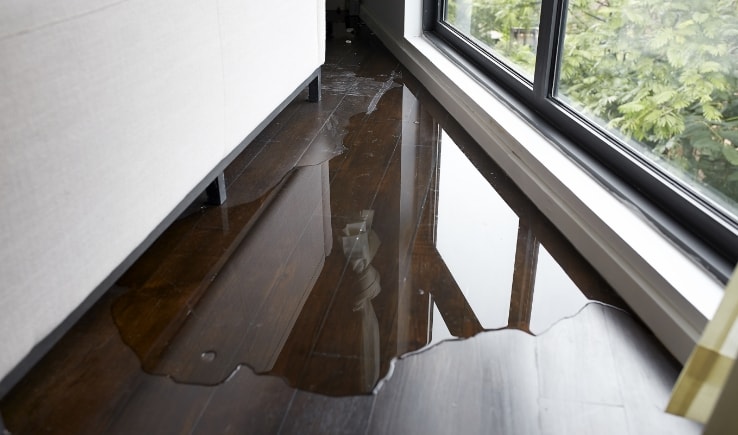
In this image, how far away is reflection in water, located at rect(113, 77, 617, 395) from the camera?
1.36 metres

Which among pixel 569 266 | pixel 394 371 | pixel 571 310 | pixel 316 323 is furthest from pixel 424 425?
pixel 569 266

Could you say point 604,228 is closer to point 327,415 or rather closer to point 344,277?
point 344,277

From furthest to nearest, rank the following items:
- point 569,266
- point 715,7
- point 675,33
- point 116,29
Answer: point 569,266, point 675,33, point 715,7, point 116,29

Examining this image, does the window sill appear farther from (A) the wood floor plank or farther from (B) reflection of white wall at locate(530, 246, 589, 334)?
(A) the wood floor plank

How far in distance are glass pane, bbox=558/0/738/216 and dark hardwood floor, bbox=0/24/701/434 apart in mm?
321

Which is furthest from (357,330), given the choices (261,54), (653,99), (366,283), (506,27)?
(506,27)

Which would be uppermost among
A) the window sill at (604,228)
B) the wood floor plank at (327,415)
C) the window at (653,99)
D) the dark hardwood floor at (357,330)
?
the window at (653,99)

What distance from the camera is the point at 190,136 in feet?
5.32

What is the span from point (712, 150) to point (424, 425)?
849 mm

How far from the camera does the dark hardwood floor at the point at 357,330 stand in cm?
120

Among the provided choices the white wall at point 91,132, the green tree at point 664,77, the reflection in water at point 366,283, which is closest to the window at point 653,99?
the green tree at point 664,77

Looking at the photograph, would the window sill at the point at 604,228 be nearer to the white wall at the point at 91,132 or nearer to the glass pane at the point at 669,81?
the glass pane at the point at 669,81

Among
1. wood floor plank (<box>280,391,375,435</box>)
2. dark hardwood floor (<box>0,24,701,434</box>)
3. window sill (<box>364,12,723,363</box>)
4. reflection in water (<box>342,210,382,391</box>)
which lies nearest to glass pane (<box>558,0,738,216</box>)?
window sill (<box>364,12,723,363</box>)

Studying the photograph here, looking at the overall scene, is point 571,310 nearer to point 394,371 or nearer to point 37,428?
point 394,371
